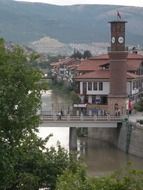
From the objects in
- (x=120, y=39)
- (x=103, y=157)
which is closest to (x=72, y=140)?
(x=103, y=157)

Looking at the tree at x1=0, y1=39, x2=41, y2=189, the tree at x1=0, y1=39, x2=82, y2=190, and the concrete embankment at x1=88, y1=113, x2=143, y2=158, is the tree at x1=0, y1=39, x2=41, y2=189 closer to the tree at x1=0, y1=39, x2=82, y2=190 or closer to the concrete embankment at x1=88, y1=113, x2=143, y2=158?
the tree at x1=0, y1=39, x2=82, y2=190

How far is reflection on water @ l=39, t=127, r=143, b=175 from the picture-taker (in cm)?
4375

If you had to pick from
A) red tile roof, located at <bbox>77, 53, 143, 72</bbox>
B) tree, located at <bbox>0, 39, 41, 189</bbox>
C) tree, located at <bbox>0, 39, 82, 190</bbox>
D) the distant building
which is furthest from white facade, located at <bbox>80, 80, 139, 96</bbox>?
tree, located at <bbox>0, 39, 41, 189</bbox>

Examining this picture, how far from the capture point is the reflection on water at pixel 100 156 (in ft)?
144

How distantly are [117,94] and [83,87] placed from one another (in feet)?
20.3

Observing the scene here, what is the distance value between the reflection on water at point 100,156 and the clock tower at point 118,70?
4.85 meters

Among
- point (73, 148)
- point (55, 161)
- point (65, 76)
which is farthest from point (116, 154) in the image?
point (65, 76)

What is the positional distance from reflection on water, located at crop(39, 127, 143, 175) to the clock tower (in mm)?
4853

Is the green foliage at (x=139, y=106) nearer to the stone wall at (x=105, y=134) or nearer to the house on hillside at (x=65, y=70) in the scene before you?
the stone wall at (x=105, y=134)

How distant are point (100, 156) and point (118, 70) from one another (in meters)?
13.0

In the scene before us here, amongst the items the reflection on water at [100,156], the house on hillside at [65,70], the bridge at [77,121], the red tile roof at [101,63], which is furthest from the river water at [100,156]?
the house on hillside at [65,70]

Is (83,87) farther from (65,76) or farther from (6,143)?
(65,76)

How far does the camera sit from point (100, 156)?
4778cm

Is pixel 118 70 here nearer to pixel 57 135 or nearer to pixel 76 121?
pixel 57 135
